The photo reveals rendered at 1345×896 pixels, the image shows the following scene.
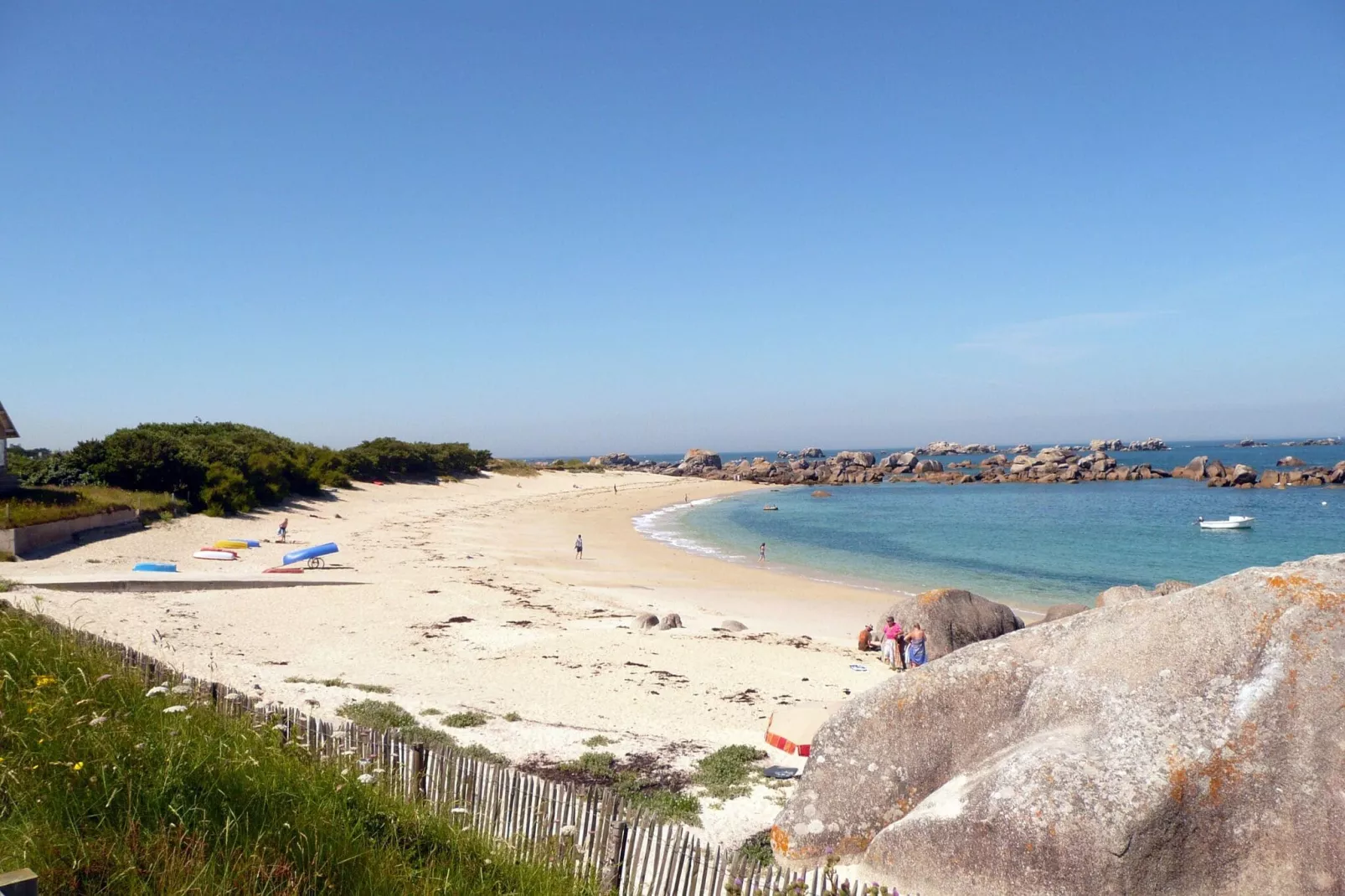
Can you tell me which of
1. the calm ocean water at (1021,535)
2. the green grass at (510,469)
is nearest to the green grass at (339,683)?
the calm ocean water at (1021,535)

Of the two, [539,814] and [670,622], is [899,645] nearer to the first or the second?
[670,622]

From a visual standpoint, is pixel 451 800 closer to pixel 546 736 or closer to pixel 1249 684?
pixel 546 736

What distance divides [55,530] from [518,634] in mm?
20564

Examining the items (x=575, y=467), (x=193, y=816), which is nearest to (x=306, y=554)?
(x=193, y=816)

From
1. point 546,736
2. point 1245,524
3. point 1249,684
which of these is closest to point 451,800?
point 546,736

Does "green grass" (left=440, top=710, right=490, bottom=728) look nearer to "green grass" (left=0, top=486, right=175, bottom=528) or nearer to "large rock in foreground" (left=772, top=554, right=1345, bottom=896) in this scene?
"large rock in foreground" (left=772, top=554, right=1345, bottom=896)

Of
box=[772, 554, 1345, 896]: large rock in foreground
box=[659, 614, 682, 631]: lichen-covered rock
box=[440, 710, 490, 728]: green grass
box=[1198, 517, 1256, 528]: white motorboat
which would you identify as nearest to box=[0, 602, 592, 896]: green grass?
box=[772, 554, 1345, 896]: large rock in foreground

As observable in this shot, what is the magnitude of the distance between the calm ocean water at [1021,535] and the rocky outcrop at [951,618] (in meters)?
9.99

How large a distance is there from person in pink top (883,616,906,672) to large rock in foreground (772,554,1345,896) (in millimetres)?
11601

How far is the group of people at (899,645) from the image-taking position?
17.6 meters

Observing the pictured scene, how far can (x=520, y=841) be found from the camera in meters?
6.70

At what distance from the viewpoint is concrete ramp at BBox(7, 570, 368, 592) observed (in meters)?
21.4

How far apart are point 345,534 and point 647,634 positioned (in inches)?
1004

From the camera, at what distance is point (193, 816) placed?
4.54 meters
